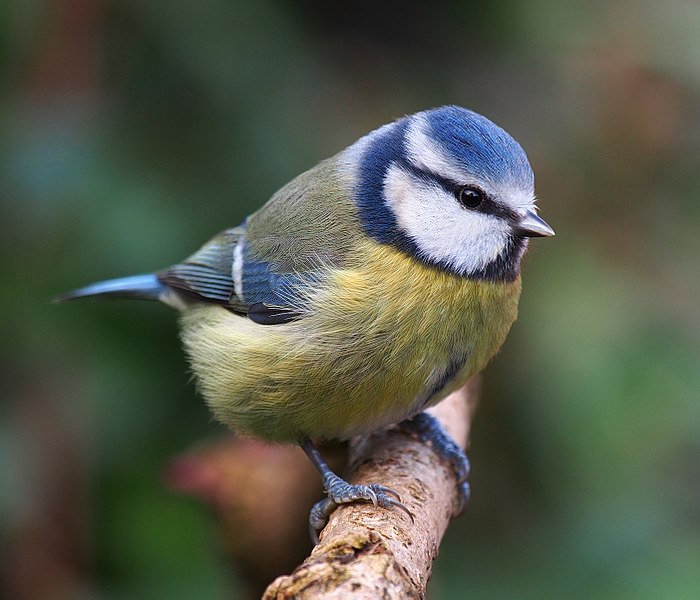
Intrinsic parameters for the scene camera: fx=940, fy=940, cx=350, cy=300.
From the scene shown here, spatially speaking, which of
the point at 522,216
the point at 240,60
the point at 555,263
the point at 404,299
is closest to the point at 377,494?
the point at 404,299

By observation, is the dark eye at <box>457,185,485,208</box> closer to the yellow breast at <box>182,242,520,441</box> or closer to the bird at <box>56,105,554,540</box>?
the bird at <box>56,105,554,540</box>

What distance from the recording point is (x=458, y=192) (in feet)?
Result: 4.67

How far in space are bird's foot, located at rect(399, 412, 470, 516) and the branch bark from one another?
0.02 m

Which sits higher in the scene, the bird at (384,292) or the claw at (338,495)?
the bird at (384,292)

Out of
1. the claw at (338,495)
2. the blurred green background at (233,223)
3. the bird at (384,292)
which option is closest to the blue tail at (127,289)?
the blurred green background at (233,223)

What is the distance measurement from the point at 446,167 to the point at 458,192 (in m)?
0.04

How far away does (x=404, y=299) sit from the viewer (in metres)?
1.42

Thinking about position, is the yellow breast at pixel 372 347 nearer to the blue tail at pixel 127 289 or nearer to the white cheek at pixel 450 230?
the white cheek at pixel 450 230

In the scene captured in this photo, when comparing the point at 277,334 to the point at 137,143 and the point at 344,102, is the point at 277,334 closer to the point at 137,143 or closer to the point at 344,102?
the point at 137,143

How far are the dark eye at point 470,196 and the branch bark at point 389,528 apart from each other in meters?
0.43

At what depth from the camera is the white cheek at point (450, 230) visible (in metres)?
1.42

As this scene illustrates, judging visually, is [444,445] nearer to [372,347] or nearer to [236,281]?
[372,347]

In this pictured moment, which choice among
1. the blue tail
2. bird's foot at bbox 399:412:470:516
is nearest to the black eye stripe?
bird's foot at bbox 399:412:470:516

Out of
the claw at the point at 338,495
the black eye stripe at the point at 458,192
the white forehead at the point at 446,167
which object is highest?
the white forehead at the point at 446,167
